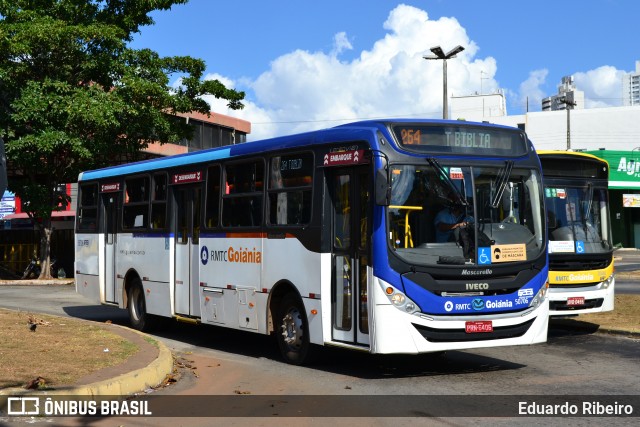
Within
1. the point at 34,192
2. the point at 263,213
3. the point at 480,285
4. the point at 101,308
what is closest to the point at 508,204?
the point at 480,285

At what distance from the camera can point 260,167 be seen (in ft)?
40.9

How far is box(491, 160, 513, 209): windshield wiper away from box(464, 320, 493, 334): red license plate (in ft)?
4.61

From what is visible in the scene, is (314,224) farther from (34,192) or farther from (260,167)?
(34,192)

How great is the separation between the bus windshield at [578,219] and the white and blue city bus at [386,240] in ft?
11.7

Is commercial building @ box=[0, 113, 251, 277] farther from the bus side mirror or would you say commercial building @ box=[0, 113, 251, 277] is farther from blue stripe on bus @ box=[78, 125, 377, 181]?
the bus side mirror

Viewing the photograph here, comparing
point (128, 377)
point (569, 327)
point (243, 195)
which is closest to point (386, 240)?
point (128, 377)

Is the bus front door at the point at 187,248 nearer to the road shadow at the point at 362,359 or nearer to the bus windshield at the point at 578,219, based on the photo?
the road shadow at the point at 362,359

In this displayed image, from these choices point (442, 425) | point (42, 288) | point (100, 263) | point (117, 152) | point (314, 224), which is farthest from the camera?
point (117, 152)

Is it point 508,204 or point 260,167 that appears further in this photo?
point 260,167

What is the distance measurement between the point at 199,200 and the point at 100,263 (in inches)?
173

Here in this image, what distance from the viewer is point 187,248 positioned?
47.8 ft

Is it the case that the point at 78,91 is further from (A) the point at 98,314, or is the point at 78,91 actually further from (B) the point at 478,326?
(B) the point at 478,326

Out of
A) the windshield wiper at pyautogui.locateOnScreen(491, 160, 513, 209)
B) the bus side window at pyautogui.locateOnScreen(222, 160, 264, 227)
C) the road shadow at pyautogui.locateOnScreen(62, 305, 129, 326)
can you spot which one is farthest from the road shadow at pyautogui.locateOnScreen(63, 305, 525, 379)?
the road shadow at pyautogui.locateOnScreen(62, 305, 129, 326)

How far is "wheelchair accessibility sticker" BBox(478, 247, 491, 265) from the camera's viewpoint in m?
10.2
